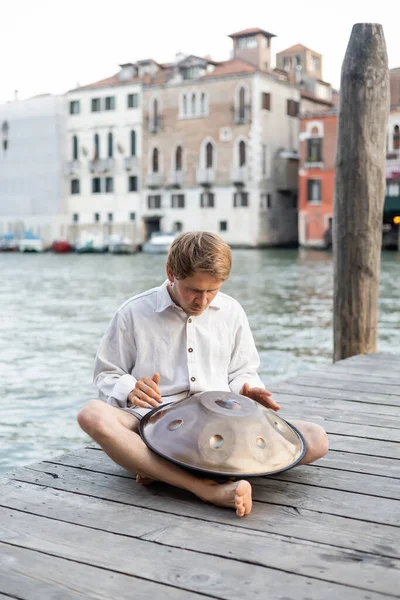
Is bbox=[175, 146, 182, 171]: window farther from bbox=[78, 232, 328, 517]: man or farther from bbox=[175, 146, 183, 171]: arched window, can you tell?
bbox=[78, 232, 328, 517]: man

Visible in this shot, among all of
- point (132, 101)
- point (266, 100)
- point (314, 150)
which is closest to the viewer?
point (314, 150)

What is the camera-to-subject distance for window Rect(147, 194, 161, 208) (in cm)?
4572

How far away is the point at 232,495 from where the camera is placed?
2.43m

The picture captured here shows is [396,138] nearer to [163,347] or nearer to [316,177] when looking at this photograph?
[316,177]

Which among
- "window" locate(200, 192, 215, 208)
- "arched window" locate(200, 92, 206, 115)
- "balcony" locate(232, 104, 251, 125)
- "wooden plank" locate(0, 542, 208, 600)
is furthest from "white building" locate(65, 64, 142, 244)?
"wooden plank" locate(0, 542, 208, 600)

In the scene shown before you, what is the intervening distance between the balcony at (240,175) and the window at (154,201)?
4.99m

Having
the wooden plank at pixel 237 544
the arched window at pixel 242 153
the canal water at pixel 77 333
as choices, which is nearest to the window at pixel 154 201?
the arched window at pixel 242 153

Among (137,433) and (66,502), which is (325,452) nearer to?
(137,433)

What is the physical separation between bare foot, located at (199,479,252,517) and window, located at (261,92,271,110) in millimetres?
40417

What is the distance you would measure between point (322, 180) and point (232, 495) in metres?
37.8

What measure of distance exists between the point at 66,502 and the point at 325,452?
0.90m

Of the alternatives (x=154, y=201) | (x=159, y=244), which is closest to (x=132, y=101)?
(x=154, y=201)

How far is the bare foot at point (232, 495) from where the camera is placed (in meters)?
2.38

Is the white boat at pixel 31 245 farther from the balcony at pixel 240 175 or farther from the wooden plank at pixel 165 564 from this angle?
the wooden plank at pixel 165 564
